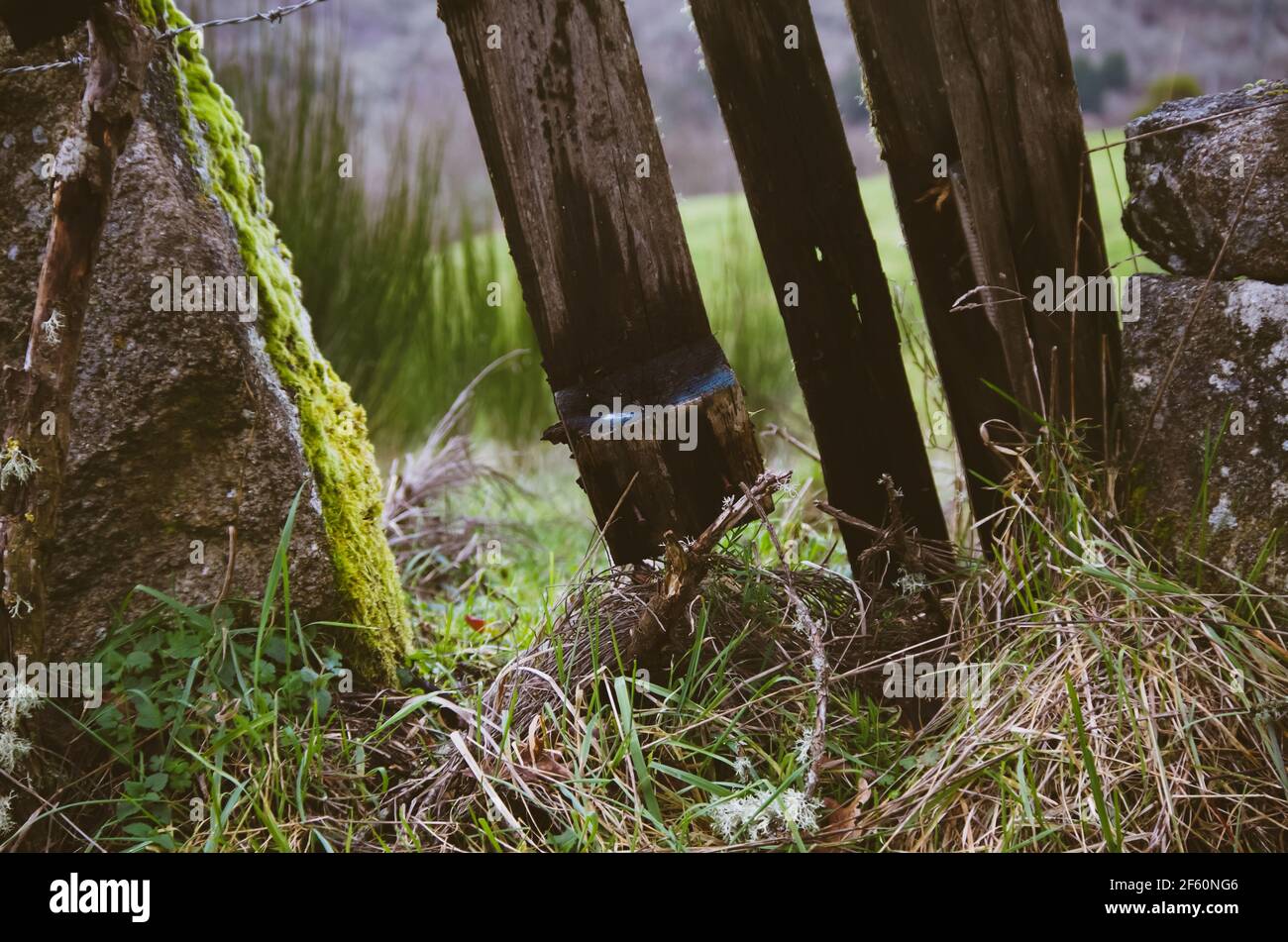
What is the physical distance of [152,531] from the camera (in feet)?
6.07

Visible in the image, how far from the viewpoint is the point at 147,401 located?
71.5 inches

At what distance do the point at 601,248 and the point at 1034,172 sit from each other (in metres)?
0.95

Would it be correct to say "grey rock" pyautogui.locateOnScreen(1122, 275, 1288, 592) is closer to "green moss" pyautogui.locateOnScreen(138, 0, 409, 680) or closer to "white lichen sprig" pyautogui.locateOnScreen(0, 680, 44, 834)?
"green moss" pyautogui.locateOnScreen(138, 0, 409, 680)

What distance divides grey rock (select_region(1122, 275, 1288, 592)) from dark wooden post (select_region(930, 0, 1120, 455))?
0.08 meters

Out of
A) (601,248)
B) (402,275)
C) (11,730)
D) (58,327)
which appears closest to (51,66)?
(58,327)

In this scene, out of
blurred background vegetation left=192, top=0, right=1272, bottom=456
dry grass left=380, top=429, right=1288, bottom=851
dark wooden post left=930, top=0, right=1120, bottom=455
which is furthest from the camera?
blurred background vegetation left=192, top=0, right=1272, bottom=456

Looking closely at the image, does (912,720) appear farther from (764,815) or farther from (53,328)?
(53,328)

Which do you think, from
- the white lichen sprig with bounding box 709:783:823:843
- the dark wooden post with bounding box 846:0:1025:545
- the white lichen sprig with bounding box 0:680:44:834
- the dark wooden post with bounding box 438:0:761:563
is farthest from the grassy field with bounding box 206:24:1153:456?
the white lichen sprig with bounding box 0:680:44:834

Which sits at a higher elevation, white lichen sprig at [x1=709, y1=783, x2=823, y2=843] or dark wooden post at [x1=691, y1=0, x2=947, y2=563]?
dark wooden post at [x1=691, y1=0, x2=947, y2=563]

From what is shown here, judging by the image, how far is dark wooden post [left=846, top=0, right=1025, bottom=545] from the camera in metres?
1.94

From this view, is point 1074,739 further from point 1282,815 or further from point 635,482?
point 635,482

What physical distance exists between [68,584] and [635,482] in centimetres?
114
